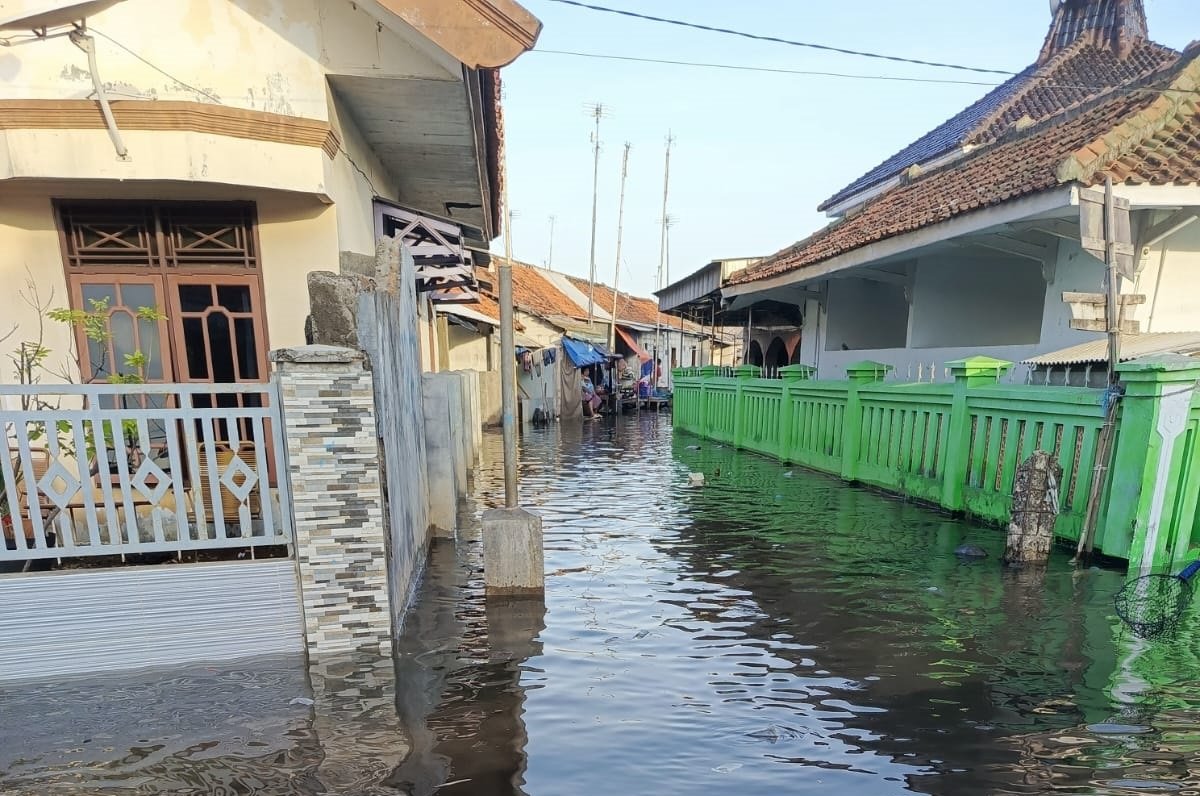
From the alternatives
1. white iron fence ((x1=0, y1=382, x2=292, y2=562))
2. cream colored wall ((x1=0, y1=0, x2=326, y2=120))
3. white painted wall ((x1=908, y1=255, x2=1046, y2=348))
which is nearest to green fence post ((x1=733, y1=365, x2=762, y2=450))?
white painted wall ((x1=908, y1=255, x2=1046, y2=348))

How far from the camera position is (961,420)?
7.41 meters

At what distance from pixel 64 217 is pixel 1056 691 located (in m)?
8.70

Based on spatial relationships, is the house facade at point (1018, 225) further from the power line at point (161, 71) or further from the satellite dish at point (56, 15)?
the satellite dish at point (56, 15)

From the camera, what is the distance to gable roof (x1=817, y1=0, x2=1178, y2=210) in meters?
15.0

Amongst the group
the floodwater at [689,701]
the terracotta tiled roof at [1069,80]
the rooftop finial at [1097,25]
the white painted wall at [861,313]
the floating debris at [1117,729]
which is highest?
the rooftop finial at [1097,25]

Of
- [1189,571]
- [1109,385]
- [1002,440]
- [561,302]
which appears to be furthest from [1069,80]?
[561,302]

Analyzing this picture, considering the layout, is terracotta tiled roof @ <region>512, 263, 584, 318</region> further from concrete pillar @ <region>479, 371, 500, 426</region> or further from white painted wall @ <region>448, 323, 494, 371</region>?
concrete pillar @ <region>479, 371, 500, 426</region>

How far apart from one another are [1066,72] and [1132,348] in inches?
533

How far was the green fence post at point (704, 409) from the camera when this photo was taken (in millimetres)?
16750

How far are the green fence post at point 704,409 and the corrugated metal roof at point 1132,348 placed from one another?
9.90 metres

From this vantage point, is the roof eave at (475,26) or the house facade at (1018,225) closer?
the roof eave at (475,26)

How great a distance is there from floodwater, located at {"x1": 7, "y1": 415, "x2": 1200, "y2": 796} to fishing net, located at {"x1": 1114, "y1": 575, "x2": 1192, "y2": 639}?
13 cm

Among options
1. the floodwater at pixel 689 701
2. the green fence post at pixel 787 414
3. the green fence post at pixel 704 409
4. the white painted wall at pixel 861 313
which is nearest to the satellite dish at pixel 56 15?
the floodwater at pixel 689 701

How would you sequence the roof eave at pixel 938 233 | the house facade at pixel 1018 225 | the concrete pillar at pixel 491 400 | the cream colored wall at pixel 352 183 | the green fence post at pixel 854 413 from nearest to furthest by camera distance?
1. the cream colored wall at pixel 352 183
2. the roof eave at pixel 938 233
3. the house facade at pixel 1018 225
4. the green fence post at pixel 854 413
5. the concrete pillar at pixel 491 400
